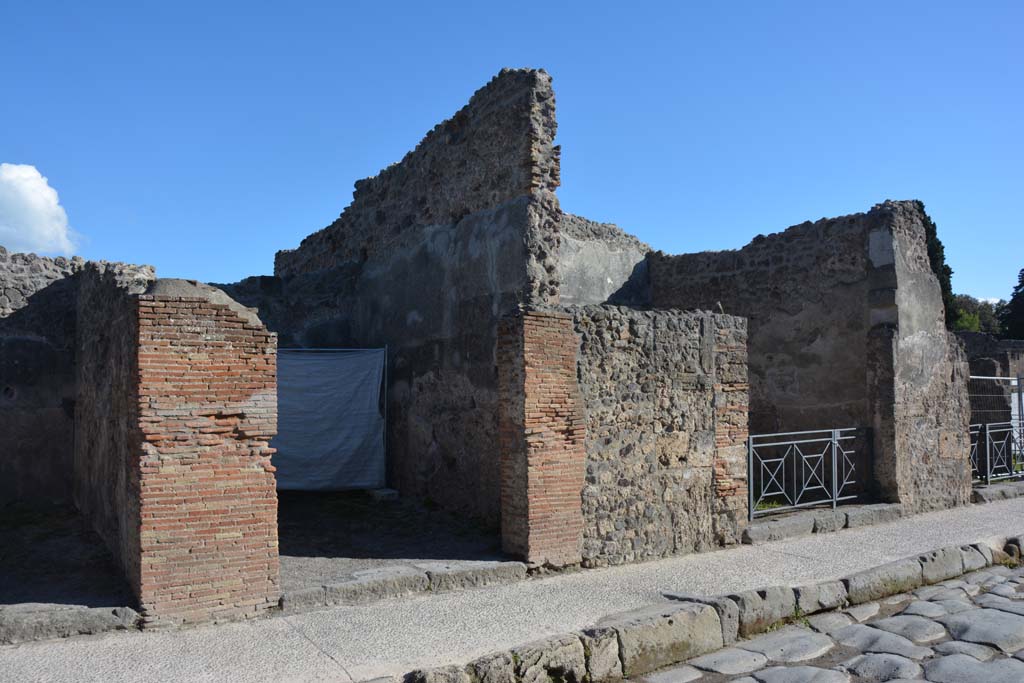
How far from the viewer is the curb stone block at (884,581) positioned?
19.6 ft

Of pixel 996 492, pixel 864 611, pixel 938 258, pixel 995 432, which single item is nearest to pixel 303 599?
pixel 864 611

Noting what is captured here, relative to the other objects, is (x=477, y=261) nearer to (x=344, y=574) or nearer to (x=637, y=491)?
(x=637, y=491)

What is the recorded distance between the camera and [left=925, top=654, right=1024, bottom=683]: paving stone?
4.36 meters

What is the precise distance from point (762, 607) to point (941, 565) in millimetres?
2323

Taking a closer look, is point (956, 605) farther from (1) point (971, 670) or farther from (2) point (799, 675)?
(2) point (799, 675)

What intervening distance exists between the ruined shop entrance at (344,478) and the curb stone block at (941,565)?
3.50m

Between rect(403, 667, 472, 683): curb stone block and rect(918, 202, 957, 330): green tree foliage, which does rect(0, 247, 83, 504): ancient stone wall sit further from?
rect(918, 202, 957, 330): green tree foliage

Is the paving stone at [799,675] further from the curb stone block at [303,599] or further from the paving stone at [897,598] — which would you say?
the curb stone block at [303,599]

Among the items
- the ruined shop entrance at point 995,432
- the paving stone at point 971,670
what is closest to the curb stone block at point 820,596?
the paving stone at point 971,670

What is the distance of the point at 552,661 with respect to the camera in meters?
4.34

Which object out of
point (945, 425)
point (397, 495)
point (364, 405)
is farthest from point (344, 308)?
point (945, 425)

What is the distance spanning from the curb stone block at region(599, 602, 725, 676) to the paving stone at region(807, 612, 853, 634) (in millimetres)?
819

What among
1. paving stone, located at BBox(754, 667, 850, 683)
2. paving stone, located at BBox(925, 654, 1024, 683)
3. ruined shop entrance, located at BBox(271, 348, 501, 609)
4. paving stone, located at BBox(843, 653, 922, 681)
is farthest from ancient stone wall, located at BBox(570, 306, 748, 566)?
paving stone, located at BBox(925, 654, 1024, 683)

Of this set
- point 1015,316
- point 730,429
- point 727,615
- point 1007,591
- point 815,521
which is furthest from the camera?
point 1015,316
